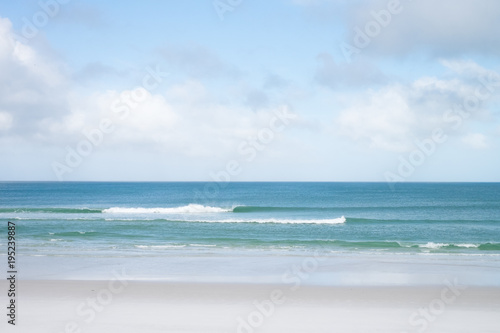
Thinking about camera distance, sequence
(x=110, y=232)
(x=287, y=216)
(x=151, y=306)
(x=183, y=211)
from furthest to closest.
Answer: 1. (x=183, y=211)
2. (x=287, y=216)
3. (x=110, y=232)
4. (x=151, y=306)

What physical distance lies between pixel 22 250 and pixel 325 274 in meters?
12.3

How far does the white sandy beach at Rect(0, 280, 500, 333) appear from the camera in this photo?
8672mm

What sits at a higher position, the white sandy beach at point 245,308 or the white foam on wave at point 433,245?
the white foam on wave at point 433,245

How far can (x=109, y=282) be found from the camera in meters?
12.6

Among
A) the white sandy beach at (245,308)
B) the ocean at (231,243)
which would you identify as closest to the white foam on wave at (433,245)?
the ocean at (231,243)

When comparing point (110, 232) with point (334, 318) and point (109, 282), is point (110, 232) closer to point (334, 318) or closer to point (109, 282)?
point (109, 282)

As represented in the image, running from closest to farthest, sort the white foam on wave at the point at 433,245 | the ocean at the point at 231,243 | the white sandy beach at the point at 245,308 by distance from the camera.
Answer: the white sandy beach at the point at 245,308, the ocean at the point at 231,243, the white foam on wave at the point at 433,245

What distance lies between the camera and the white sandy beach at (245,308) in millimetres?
8672

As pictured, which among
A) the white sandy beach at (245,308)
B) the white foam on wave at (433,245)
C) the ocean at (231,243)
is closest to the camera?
the white sandy beach at (245,308)

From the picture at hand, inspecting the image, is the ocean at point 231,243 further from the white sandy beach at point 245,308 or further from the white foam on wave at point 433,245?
the white sandy beach at point 245,308

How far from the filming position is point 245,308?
396 inches

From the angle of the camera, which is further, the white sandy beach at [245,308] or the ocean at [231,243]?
the ocean at [231,243]

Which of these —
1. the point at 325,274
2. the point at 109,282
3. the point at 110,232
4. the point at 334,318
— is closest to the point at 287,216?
Answer: the point at 110,232

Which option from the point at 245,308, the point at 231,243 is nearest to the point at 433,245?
the point at 231,243
